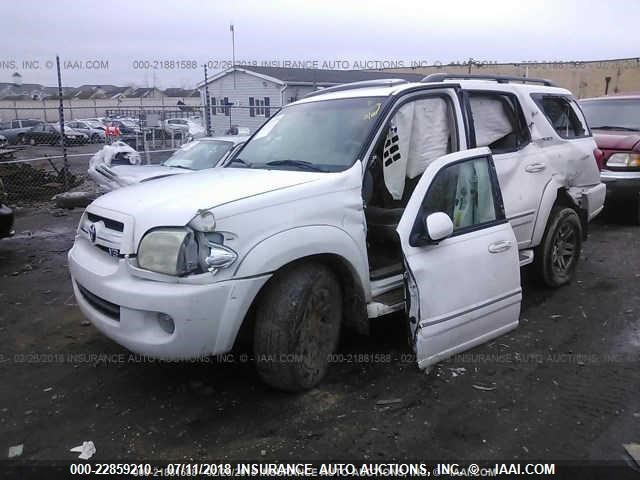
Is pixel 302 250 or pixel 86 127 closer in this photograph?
pixel 302 250

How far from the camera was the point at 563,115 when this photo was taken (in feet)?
18.3

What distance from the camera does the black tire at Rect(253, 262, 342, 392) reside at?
3080 mm

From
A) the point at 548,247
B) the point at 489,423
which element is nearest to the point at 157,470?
the point at 489,423

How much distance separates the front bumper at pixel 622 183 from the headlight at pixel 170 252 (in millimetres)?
7244

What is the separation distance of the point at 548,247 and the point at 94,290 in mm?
4106

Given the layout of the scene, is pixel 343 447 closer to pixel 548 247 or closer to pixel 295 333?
pixel 295 333

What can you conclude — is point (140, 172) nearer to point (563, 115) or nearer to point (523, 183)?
point (523, 183)

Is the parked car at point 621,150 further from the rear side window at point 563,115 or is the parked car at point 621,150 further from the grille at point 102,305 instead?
the grille at point 102,305

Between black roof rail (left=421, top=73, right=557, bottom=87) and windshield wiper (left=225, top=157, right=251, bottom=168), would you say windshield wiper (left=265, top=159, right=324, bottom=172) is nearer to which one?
windshield wiper (left=225, top=157, right=251, bottom=168)

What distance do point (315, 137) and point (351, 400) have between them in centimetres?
197

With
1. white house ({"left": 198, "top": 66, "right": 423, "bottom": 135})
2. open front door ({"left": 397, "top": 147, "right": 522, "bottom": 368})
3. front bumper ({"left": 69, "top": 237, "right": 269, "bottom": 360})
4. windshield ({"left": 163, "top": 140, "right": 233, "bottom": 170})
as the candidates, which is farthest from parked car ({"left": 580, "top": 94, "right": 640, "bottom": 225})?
white house ({"left": 198, "top": 66, "right": 423, "bottom": 135})

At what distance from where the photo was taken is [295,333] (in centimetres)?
315

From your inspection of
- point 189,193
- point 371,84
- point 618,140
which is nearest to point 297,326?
point 189,193

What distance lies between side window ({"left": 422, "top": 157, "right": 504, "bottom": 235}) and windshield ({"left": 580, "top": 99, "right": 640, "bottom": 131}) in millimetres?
6059
